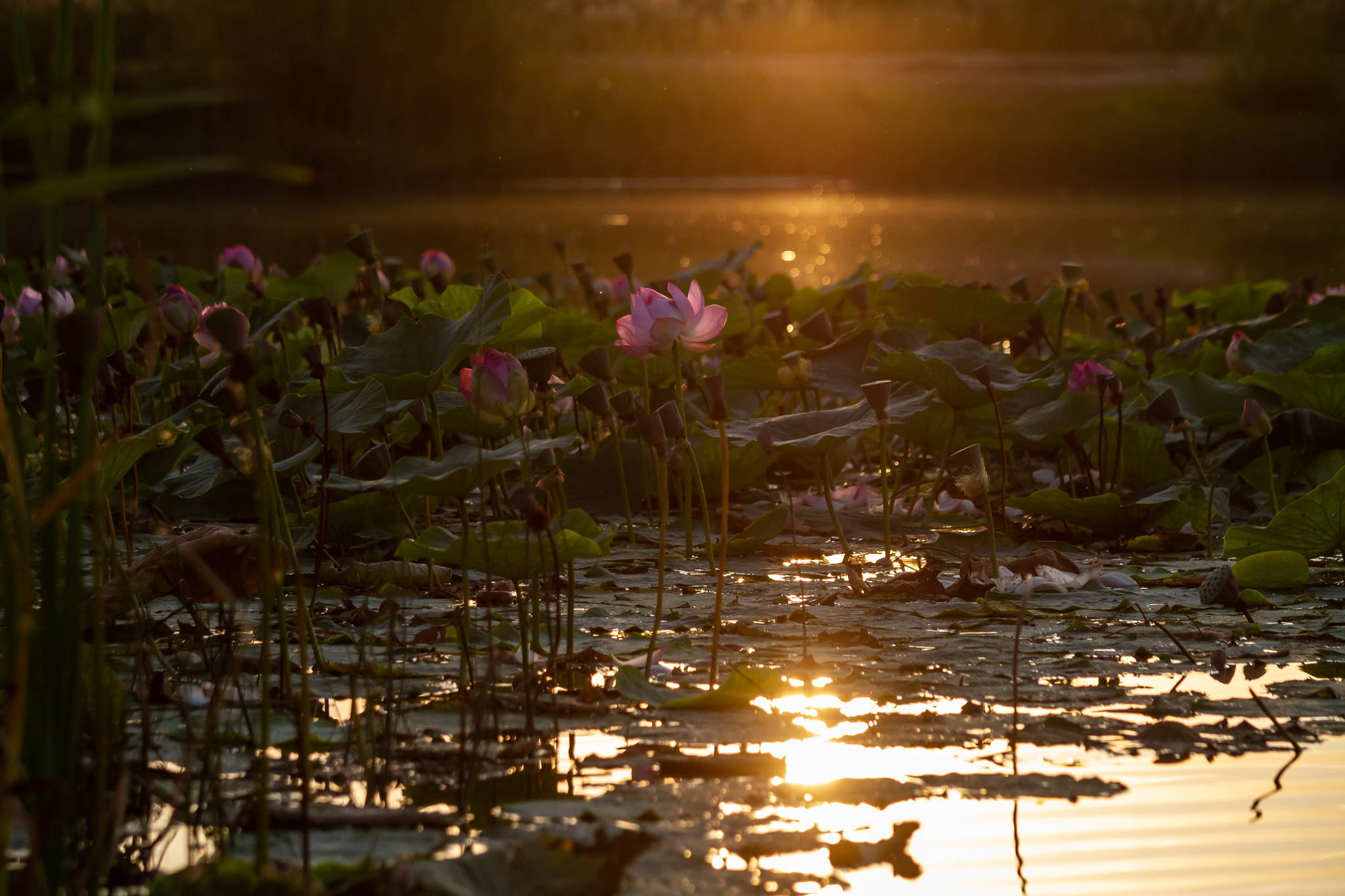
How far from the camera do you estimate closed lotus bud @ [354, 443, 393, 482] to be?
1.69 meters

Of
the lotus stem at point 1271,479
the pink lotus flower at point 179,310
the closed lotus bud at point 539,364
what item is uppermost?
the pink lotus flower at point 179,310

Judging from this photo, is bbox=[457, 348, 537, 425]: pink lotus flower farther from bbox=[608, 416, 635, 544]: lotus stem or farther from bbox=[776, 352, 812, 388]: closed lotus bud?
bbox=[776, 352, 812, 388]: closed lotus bud

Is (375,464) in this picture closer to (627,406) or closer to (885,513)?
(627,406)

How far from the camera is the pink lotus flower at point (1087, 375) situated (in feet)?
7.94

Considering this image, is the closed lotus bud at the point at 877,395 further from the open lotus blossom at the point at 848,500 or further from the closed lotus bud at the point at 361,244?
the closed lotus bud at the point at 361,244

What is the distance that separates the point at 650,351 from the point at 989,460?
1343 mm

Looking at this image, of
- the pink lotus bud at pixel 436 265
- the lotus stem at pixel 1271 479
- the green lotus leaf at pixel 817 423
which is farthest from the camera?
the pink lotus bud at pixel 436 265

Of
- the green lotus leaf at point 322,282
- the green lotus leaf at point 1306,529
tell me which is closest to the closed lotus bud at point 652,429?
the green lotus leaf at point 1306,529

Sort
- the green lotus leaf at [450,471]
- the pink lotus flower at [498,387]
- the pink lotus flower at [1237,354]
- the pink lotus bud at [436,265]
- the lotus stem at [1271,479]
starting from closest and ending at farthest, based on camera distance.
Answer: the green lotus leaf at [450,471] < the pink lotus flower at [498,387] < the lotus stem at [1271,479] < the pink lotus flower at [1237,354] < the pink lotus bud at [436,265]

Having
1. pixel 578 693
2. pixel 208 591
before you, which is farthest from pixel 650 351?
pixel 208 591

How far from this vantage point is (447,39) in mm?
24234

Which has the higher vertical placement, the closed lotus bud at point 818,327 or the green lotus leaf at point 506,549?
the closed lotus bud at point 818,327

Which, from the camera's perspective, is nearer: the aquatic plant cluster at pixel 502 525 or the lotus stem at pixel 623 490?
the aquatic plant cluster at pixel 502 525

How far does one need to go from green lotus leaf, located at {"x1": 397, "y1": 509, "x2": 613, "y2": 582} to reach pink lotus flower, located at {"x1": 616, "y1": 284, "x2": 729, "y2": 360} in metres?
0.34
